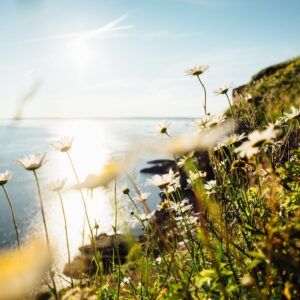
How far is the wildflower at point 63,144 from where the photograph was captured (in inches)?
92.4

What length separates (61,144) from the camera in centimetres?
242

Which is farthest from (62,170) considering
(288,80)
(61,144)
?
(61,144)

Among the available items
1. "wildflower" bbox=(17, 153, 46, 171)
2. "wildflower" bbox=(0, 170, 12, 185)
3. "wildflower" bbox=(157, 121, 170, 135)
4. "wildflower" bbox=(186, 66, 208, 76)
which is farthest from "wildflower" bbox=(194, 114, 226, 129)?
"wildflower" bbox=(0, 170, 12, 185)

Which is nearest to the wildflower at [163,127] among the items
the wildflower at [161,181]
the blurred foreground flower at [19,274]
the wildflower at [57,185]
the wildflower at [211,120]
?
the wildflower at [211,120]

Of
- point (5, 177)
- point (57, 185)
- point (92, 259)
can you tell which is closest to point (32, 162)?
point (57, 185)

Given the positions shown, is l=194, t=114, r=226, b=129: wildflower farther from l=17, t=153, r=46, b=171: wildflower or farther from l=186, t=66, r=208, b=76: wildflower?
l=17, t=153, r=46, b=171: wildflower

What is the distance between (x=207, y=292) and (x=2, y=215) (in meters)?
49.1

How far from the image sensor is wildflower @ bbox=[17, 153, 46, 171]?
6.56ft

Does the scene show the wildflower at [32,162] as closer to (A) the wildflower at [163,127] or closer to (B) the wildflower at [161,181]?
(B) the wildflower at [161,181]

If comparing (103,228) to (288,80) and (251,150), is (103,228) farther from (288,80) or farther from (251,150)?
(251,150)

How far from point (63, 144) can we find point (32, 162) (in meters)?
0.36

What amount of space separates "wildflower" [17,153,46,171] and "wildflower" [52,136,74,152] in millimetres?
192

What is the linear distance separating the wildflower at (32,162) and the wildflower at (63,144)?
7.6 inches

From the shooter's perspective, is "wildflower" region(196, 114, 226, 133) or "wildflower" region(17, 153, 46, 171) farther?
"wildflower" region(196, 114, 226, 133)
